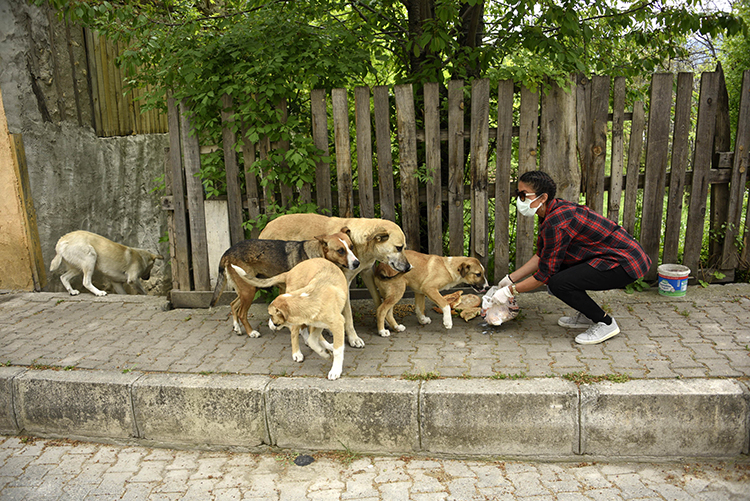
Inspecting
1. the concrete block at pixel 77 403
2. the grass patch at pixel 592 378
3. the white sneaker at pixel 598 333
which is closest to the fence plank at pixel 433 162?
the white sneaker at pixel 598 333

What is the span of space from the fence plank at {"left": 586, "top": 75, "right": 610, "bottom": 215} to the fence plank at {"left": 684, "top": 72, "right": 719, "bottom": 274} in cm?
106

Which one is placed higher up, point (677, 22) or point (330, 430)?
point (677, 22)

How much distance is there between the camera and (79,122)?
8.19 metres

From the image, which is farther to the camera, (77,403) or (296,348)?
(296,348)

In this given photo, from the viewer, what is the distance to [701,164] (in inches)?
244

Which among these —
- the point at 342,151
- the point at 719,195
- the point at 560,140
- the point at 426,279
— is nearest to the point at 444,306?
the point at 426,279

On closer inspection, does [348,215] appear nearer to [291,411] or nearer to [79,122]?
[291,411]

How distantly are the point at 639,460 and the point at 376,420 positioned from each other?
200 cm

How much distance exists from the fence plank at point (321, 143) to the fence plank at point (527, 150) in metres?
2.31

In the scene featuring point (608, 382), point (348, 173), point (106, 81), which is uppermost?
point (106, 81)

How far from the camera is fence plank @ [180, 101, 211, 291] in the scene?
21.4 ft

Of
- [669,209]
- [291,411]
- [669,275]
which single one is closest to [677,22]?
[669,209]

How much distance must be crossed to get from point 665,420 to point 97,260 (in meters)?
7.17

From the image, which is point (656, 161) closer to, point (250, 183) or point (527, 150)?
point (527, 150)
